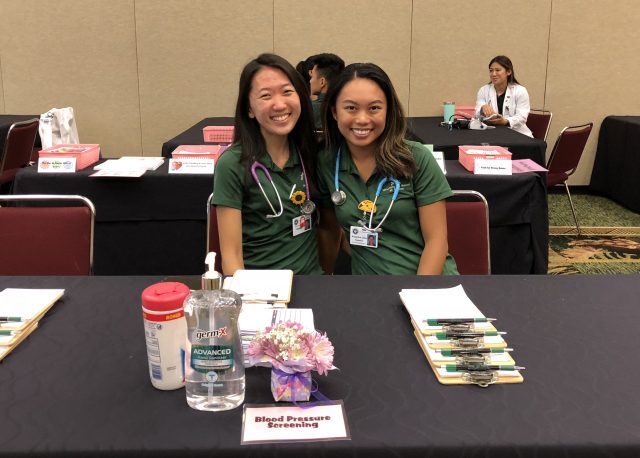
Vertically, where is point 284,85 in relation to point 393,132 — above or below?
above

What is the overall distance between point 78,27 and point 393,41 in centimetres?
324

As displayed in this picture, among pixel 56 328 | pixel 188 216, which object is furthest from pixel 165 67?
pixel 56 328

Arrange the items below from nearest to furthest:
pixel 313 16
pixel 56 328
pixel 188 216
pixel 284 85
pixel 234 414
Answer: pixel 234 414, pixel 56 328, pixel 284 85, pixel 188 216, pixel 313 16

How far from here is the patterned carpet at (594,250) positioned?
373 centimetres

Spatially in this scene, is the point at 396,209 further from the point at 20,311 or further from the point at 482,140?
the point at 482,140

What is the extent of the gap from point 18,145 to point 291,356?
3693 mm

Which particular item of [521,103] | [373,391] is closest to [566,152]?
[521,103]

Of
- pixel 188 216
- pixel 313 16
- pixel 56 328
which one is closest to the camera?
pixel 56 328

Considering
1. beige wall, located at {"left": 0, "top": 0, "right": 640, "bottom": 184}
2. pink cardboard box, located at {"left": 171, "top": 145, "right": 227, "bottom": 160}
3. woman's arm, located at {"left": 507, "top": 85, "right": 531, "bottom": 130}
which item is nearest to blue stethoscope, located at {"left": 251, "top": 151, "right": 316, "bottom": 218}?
pink cardboard box, located at {"left": 171, "top": 145, "right": 227, "bottom": 160}

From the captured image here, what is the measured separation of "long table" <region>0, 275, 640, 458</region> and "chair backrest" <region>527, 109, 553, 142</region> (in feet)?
13.5

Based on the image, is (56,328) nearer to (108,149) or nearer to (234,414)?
(234,414)

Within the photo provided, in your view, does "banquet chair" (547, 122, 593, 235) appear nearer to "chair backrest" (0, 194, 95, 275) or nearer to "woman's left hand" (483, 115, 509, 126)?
"woman's left hand" (483, 115, 509, 126)

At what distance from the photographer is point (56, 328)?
A: 48.2 inches

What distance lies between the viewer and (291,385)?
0.94 m
